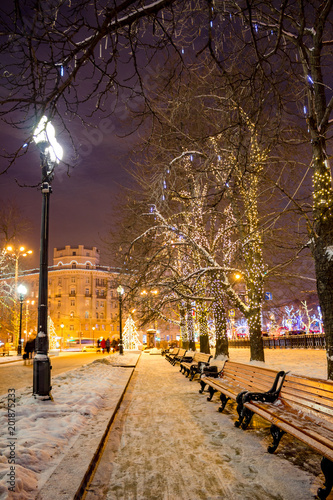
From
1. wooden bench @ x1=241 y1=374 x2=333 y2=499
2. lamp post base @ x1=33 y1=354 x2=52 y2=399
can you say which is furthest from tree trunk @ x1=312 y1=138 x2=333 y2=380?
lamp post base @ x1=33 y1=354 x2=52 y2=399

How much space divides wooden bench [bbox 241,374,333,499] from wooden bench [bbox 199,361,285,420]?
0.33ft

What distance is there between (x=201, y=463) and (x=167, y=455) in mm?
495

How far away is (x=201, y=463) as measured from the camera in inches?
166

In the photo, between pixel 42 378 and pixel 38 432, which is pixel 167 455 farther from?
pixel 42 378

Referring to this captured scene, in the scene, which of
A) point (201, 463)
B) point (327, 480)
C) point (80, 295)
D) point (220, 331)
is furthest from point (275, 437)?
point (80, 295)

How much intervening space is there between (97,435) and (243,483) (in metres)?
2.18

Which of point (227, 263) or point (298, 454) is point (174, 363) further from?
point (298, 454)

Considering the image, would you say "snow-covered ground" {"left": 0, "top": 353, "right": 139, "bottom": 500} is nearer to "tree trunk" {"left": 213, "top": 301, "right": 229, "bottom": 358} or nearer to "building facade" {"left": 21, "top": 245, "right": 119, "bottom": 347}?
"tree trunk" {"left": 213, "top": 301, "right": 229, "bottom": 358}

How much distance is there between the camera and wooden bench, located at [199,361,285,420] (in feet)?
18.7

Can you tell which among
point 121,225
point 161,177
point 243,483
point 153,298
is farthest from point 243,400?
point 121,225

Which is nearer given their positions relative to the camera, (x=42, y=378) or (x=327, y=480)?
(x=327, y=480)

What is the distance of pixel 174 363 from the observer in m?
19.7

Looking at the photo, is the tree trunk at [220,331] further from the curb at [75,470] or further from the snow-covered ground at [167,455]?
the curb at [75,470]

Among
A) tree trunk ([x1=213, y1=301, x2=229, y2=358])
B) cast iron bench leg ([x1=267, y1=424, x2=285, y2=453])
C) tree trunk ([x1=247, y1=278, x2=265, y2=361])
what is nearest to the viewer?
cast iron bench leg ([x1=267, y1=424, x2=285, y2=453])
